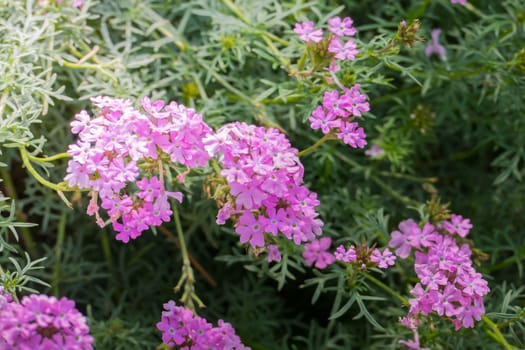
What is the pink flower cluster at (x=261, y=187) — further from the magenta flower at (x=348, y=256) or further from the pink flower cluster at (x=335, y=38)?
the pink flower cluster at (x=335, y=38)

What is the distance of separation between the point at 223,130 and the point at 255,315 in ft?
2.79

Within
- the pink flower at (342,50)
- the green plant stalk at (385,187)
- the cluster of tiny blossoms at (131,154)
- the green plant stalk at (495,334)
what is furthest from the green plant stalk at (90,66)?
the green plant stalk at (495,334)

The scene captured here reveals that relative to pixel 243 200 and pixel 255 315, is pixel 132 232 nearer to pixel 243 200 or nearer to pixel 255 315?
pixel 243 200

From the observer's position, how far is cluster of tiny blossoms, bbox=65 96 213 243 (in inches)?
56.4

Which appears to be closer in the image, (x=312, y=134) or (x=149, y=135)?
(x=149, y=135)

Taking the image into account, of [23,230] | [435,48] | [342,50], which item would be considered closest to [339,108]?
[342,50]

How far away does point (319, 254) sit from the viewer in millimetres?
1780

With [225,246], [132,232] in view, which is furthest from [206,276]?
[132,232]

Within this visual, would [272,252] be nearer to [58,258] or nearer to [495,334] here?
[495,334]

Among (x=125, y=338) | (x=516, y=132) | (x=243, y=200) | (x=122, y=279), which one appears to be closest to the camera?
(x=243, y=200)

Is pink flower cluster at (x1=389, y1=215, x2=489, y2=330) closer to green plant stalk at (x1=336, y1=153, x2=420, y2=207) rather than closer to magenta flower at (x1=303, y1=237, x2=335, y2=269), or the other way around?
magenta flower at (x1=303, y1=237, x2=335, y2=269)

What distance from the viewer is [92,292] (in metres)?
2.23

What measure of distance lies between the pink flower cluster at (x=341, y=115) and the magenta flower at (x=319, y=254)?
1.04ft

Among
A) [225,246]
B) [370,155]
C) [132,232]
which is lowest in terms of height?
[225,246]
